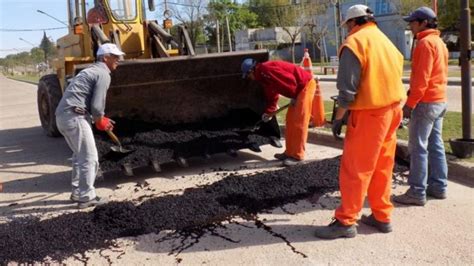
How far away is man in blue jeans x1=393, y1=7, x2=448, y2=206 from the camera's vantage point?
4.29 meters

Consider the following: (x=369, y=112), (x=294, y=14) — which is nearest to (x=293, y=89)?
(x=369, y=112)

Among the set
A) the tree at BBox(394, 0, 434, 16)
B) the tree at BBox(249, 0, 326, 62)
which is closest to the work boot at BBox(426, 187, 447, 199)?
the tree at BBox(394, 0, 434, 16)

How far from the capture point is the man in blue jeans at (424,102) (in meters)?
4.29

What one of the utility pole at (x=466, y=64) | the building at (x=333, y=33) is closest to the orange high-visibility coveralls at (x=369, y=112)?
the utility pole at (x=466, y=64)

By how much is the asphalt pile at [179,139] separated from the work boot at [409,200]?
247 cm

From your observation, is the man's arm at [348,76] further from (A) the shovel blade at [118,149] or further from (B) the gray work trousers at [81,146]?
(A) the shovel blade at [118,149]

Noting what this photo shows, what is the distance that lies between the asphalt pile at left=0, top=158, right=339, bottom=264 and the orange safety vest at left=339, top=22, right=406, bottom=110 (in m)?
1.58

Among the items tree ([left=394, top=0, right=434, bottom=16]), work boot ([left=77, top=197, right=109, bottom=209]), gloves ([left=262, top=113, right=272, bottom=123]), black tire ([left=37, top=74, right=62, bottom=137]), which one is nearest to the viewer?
work boot ([left=77, top=197, right=109, bottom=209])

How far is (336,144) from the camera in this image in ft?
24.7

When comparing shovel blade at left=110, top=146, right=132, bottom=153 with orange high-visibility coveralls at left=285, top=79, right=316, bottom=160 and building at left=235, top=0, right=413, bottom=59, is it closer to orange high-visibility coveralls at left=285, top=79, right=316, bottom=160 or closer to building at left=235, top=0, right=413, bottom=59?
orange high-visibility coveralls at left=285, top=79, right=316, bottom=160

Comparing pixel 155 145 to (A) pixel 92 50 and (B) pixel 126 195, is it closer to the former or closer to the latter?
(B) pixel 126 195

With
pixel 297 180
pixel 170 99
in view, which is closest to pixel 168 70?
pixel 170 99

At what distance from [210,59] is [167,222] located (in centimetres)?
292

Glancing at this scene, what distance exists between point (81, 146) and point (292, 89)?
8.44ft
